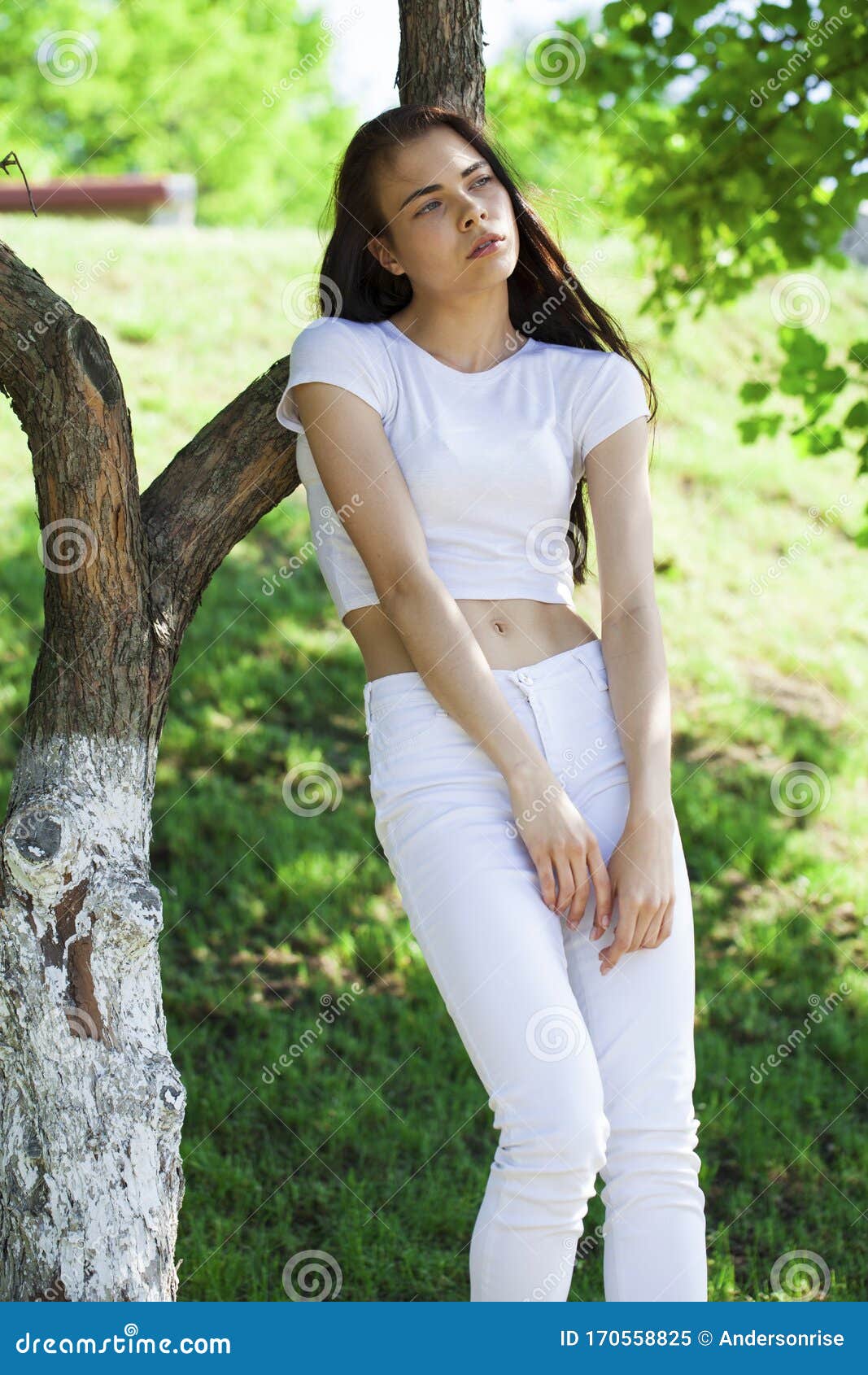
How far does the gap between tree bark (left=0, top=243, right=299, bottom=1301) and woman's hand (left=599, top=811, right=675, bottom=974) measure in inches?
28.7

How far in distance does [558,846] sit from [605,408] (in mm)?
839

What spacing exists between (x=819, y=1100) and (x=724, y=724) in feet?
7.00

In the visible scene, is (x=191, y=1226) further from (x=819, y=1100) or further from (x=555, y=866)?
(x=819, y=1100)

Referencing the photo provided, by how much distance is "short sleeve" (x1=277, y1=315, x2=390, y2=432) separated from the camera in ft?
7.48

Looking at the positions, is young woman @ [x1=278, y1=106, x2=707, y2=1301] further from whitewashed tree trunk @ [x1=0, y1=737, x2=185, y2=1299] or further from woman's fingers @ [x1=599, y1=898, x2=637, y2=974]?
whitewashed tree trunk @ [x1=0, y1=737, x2=185, y2=1299]

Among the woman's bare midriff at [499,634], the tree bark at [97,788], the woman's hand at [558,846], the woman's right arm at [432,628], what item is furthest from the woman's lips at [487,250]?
the woman's hand at [558,846]

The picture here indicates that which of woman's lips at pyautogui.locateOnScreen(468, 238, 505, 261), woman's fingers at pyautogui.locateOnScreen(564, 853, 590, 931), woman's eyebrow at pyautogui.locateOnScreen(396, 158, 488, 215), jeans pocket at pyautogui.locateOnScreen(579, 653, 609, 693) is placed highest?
woman's eyebrow at pyautogui.locateOnScreen(396, 158, 488, 215)

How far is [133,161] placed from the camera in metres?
21.9

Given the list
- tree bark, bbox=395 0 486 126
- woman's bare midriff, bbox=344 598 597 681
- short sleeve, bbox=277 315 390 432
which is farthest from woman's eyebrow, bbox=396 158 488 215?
woman's bare midriff, bbox=344 598 597 681

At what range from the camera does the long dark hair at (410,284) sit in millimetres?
2463

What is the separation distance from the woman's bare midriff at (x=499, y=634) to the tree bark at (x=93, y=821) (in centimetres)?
37

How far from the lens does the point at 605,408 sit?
7.94ft

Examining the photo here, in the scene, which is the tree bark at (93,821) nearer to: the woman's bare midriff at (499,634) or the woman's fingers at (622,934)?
the woman's bare midriff at (499,634)

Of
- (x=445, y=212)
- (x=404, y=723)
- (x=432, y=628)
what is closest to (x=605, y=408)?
(x=445, y=212)
